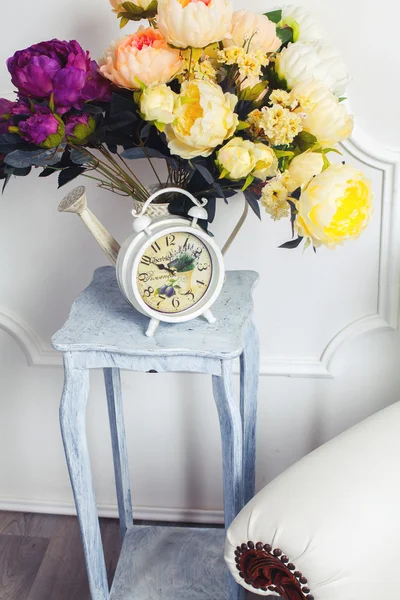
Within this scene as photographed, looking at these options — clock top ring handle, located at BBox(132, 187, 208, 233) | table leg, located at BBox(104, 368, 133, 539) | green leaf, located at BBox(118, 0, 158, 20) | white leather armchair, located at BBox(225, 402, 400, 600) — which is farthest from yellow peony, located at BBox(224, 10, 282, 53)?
table leg, located at BBox(104, 368, 133, 539)

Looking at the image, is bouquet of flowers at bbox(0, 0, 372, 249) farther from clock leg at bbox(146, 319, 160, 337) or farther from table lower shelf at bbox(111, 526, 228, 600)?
table lower shelf at bbox(111, 526, 228, 600)

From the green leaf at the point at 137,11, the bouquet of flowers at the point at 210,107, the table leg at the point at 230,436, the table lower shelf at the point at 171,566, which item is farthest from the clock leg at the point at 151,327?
the table lower shelf at the point at 171,566

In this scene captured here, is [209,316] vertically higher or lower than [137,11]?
lower

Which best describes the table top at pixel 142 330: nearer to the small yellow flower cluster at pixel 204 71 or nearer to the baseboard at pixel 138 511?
the small yellow flower cluster at pixel 204 71

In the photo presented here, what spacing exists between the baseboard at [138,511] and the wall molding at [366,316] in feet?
1.41

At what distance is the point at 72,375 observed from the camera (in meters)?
1.08

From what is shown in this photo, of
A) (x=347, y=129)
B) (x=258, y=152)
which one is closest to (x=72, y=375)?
(x=258, y=152)

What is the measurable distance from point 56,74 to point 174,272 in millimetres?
344

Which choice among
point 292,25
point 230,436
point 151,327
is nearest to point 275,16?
point 292,25

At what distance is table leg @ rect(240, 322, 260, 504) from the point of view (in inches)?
52.0

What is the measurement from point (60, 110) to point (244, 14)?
300 mm

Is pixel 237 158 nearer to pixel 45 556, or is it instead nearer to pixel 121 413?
pixel 121 413

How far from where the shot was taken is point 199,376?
5.22ft

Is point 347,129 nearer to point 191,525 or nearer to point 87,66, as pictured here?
point 87,66
